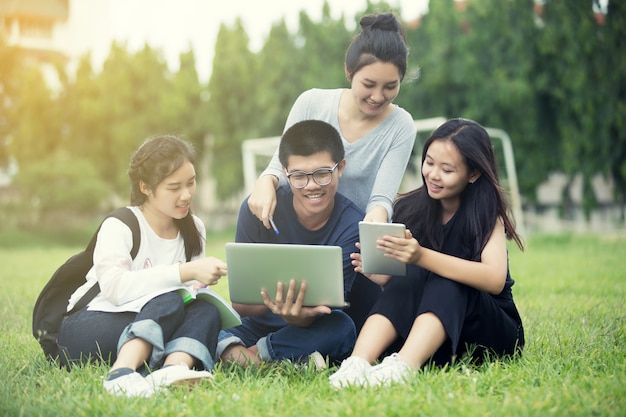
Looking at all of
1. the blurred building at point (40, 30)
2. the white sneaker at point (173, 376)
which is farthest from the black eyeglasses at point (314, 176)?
the blurred building at point (40, 30)

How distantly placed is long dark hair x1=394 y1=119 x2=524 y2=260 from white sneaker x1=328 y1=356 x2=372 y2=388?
0.67m

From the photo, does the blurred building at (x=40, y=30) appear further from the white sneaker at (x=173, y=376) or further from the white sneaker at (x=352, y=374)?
the white sneaker at (x=352, y=374)

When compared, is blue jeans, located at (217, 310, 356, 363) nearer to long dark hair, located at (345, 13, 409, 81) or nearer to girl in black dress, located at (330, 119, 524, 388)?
girl in black dress, located at (330, 119, 524, 388)

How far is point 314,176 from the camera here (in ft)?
10.0

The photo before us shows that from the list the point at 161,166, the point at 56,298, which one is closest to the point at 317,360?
the point at 161,166

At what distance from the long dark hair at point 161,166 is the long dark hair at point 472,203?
3.13 feet

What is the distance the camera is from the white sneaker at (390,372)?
2592mm

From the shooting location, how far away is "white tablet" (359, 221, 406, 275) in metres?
2.70

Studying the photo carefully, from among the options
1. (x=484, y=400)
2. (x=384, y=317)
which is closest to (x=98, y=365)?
(x=384, y=317)

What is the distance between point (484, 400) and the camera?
2367 millimetres

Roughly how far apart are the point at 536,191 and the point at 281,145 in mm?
12590

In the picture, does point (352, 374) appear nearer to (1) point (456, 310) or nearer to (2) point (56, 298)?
(1) point (456, 310)

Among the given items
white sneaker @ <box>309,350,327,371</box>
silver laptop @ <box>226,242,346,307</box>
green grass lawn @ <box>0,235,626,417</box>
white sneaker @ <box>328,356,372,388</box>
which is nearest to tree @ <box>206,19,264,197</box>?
green grass lawn @ <box>0,235,626,417</box>

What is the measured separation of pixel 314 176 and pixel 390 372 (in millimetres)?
885
